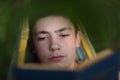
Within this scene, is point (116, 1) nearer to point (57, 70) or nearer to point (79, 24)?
point (79, 24)

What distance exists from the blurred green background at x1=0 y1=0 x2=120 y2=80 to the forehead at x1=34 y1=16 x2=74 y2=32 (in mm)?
36

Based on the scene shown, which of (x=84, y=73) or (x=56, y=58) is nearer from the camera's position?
(x=84, y=73)

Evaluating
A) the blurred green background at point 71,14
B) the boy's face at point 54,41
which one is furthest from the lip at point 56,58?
the blurred green background at point 71,14

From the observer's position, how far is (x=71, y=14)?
679 mm

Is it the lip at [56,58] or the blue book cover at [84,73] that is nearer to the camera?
the blue book cover at [84,73]

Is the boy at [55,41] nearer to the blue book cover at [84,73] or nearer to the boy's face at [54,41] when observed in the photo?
the boy's face at [54,41]

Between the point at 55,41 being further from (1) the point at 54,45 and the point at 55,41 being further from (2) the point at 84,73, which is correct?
(2) the point at 84,73

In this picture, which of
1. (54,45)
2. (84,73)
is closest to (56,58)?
(54,45)

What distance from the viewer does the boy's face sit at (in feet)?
2.00

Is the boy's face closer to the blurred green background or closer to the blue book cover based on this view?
the blurred green background

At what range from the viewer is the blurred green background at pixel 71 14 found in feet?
2.29

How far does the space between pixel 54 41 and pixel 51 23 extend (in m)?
0.04

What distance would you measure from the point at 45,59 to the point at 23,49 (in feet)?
0.21

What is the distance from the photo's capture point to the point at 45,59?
0.62 m
